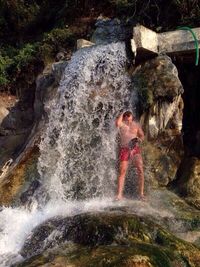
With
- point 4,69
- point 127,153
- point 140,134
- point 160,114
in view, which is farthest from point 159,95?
point 4,69

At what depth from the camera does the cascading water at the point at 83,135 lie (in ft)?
32.4

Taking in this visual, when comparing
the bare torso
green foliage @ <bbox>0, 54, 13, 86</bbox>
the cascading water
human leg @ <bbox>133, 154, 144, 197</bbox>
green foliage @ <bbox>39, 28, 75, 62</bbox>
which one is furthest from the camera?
green foliage @ <bbox>0, 54, 13, 86</bbox>

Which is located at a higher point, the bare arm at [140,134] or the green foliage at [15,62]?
the green foliage at [15,62]

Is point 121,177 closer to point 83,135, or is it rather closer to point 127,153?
point 127,153

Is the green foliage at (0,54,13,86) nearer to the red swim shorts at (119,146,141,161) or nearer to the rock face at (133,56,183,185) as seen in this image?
the rock face at (133,56,183,185)

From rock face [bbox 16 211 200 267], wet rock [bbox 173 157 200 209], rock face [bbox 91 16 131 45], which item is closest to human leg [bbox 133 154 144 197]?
wet rock [bbox 173 157 200 209]

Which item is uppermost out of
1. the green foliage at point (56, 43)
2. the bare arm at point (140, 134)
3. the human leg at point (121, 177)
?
the green foliage at point (56, 43)

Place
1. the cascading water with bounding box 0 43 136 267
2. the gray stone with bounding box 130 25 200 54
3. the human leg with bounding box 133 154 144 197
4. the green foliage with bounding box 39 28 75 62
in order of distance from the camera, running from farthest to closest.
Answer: the green foliage with bounding box 39 28 75 62
the gray stone with bounding box 130 25 200 54
the cascading water with bounding box 0 43 136 267
the human leg with bounding box 133 154 144 197

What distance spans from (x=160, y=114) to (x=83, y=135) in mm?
1608

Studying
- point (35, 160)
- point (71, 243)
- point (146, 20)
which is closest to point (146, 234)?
point (71, 243)

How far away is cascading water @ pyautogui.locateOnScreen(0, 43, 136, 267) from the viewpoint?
9.88m

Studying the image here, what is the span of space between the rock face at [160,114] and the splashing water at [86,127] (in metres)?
0.51

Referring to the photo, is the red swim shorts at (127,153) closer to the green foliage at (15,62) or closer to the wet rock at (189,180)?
the wet rock at (189,180)

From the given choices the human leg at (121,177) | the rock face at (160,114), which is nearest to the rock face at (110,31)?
the rock face at (160,114)
